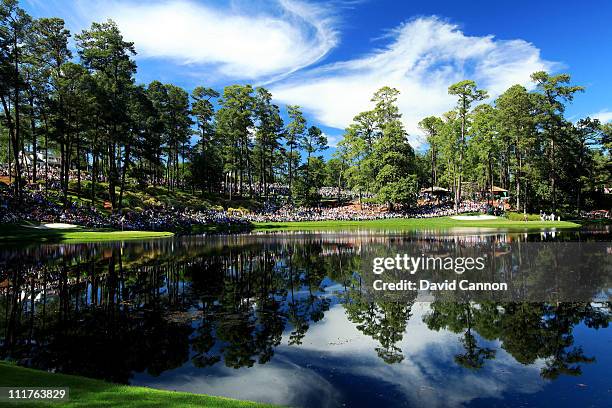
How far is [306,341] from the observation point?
33.1 feet

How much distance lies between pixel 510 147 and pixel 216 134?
53.8 meters

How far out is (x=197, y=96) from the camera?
75.0 metres

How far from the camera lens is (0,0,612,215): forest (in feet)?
153

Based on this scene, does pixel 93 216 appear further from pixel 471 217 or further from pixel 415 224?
pixel 471 217

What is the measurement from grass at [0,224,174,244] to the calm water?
59.2 feet

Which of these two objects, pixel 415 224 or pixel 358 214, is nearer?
pixel 415 224

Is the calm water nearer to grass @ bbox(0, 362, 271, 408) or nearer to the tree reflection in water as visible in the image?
the tree reflection in water

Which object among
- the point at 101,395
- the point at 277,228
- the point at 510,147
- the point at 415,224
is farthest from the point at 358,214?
the point at 101,395

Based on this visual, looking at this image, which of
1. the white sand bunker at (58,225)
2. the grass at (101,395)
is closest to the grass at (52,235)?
the white sand bunker at (58,225)

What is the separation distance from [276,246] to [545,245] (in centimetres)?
1976

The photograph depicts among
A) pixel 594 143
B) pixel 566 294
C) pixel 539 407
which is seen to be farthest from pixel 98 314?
pixel 594 143

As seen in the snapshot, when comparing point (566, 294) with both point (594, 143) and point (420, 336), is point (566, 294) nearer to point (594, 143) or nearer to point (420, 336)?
point (420, 336)

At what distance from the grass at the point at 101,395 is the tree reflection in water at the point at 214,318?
1100 mm

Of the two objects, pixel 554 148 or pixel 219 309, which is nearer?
pixel 219 309
